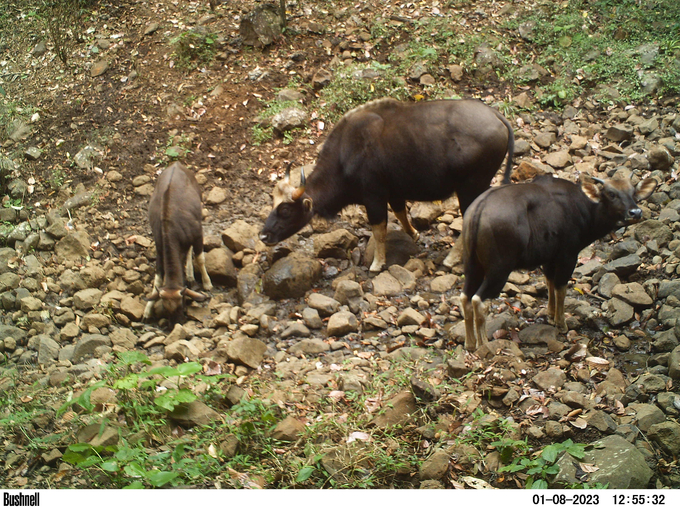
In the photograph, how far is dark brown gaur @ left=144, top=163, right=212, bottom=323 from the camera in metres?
7.13

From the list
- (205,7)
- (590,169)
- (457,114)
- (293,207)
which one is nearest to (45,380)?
(293,207)

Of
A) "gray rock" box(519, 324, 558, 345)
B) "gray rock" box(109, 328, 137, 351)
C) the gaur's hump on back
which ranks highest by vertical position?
the gaur's hump on back

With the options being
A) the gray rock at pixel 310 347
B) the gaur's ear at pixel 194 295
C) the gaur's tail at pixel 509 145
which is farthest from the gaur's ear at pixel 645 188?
the gaur's ear at pixel 194 295

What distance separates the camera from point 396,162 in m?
7.35

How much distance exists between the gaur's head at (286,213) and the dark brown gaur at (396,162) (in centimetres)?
1

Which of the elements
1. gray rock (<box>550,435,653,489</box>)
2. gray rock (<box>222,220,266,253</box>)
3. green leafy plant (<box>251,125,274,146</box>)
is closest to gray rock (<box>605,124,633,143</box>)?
green leafy plant (<box>251,125,274,146</box>)

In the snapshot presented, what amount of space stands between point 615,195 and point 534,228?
950mm

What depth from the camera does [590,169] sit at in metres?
8.43

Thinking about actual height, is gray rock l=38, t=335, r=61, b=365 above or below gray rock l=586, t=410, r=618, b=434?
below

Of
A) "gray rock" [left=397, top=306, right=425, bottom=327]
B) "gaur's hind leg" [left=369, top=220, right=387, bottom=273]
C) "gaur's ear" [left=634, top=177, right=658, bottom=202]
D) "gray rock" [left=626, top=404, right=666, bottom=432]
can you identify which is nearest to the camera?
"gray rock" [left=626, top=404, right=666, bottom=432]

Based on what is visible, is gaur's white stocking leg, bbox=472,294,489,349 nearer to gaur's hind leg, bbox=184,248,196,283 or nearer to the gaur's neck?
the gaur's neck

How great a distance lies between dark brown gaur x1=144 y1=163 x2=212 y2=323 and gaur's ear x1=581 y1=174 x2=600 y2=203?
4.74m

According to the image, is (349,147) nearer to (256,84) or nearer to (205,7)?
(256,84)

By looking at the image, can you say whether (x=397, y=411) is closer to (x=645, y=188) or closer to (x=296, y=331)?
(x=296, y=331)
